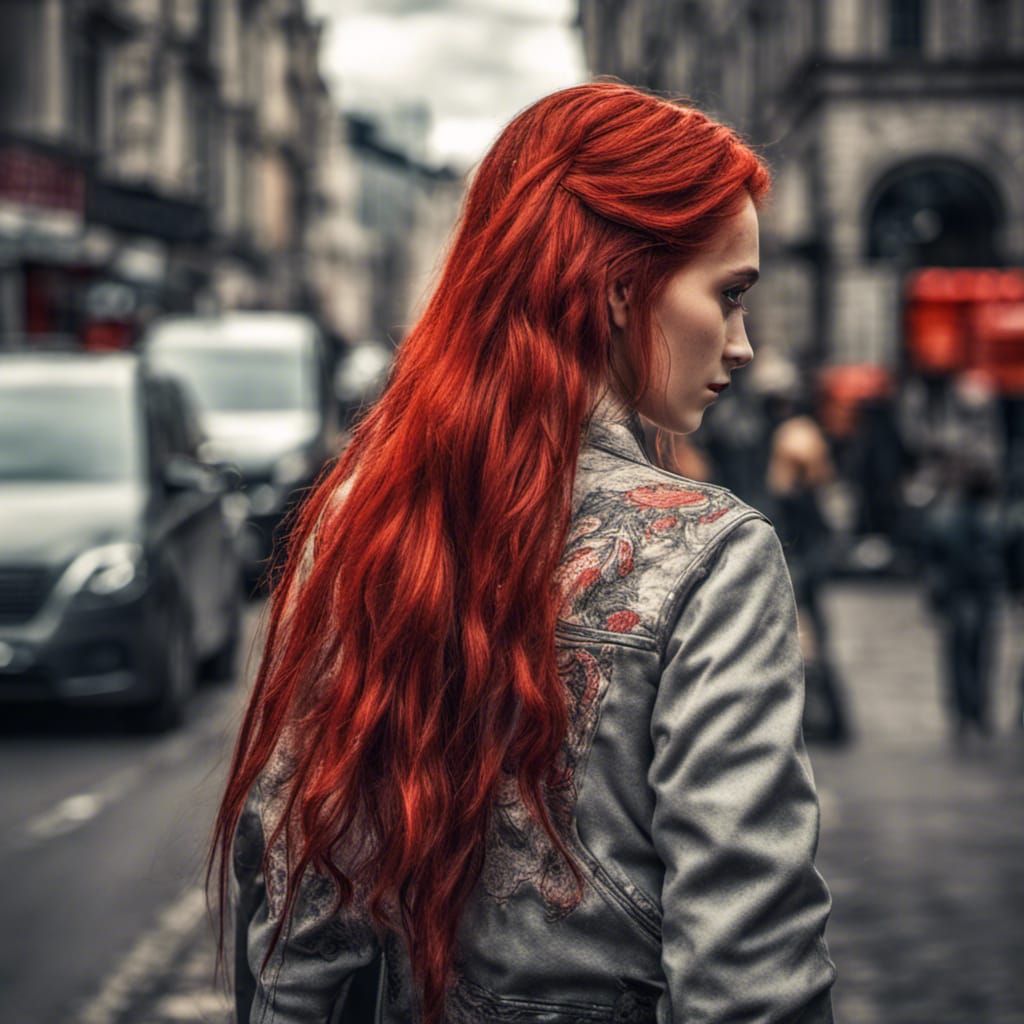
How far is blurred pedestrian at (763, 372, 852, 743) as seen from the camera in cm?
928

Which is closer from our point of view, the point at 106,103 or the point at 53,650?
the point at 53,650

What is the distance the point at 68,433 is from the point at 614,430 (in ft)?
27.5

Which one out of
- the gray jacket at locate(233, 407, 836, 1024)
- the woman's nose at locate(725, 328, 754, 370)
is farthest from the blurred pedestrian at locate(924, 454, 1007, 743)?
the gray jacket at locate(233, 407, 836, 1024)

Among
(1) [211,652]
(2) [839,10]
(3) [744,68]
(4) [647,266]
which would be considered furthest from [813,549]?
(3) [744,68]

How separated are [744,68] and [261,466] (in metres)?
32.5

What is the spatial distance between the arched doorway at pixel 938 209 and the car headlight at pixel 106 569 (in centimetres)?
2514

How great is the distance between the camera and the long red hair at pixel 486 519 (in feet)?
6.00

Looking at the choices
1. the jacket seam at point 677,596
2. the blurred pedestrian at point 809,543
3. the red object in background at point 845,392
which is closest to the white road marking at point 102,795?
the blurred pedestrian at point 809,543

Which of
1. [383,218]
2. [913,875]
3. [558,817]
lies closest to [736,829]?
[558,817]

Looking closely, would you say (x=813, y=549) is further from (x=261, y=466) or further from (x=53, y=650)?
(x=261, y=466)

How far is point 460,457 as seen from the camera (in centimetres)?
188

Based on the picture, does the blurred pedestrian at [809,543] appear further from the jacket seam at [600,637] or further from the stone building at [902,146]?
the stone building at [902,146]

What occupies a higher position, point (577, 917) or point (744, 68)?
point (744, 68)

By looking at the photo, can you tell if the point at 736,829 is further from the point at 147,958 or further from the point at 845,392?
the point at 845,392
